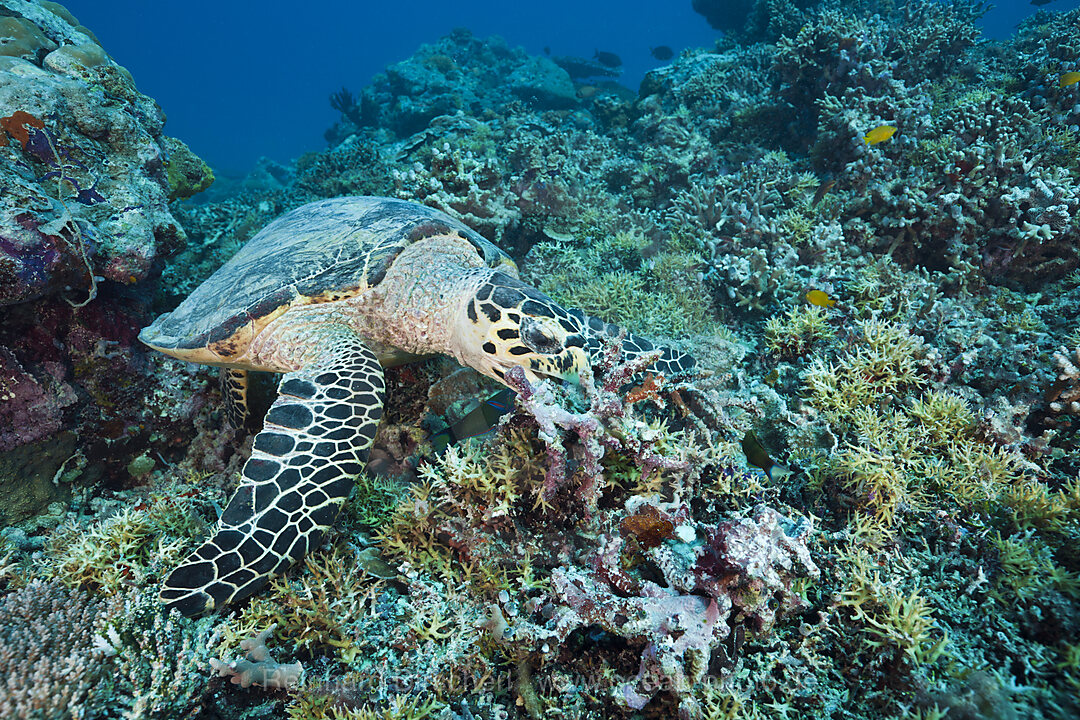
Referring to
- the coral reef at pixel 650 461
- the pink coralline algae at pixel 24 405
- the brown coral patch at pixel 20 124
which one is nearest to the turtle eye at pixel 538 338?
the coral reef at pixel 650 461

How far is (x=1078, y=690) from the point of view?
1196mm

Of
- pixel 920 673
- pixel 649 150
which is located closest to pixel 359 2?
pixel 649 150

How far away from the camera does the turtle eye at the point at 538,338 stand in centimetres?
250

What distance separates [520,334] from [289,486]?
4.47 feet

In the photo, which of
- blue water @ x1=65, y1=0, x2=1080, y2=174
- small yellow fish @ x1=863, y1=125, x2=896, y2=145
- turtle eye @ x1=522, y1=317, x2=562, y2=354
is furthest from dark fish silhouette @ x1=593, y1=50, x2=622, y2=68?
blue water @ x1=65, y1=0, x2=1080, y2=174

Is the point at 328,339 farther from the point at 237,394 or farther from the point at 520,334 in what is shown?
the point at 520,334

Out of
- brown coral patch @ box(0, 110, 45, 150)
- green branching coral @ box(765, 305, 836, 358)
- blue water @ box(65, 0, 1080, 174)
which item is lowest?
green branching coral @ box(765, 305, 836, 358)

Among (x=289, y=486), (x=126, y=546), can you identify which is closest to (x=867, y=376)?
(x=289, y=486)

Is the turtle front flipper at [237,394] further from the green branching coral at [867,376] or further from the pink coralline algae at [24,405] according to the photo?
the green branching coral at [867,376]

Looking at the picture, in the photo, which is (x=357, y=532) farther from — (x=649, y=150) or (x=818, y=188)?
(x=649, y=150)

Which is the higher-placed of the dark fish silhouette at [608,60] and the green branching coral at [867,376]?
the dark fish silhouette at [608,60]

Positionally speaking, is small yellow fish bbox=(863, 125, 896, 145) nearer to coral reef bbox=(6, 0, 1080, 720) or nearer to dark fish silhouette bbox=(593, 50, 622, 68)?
coral reef bbox=(6, 0, 1080, 720)

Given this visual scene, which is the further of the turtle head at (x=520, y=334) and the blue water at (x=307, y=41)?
the blue water at (x=307, y=41)

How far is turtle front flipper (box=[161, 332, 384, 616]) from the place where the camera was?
1.85 meters
